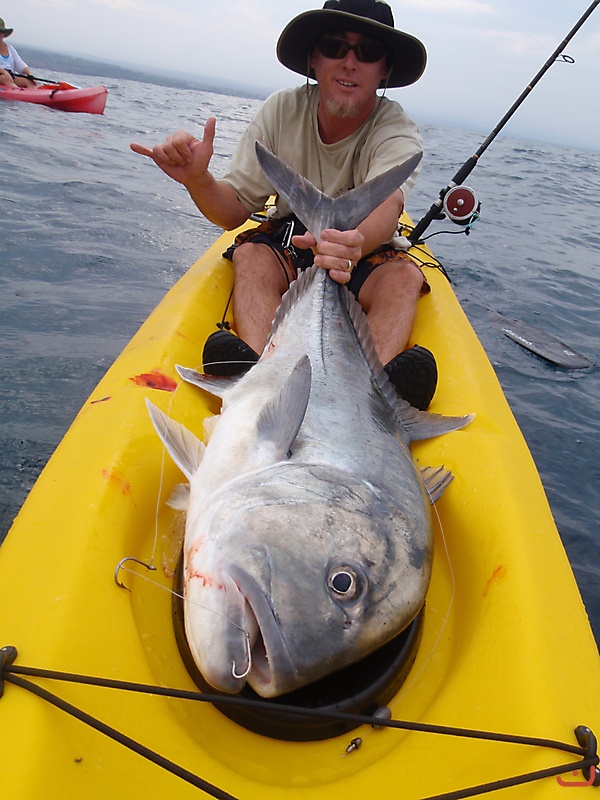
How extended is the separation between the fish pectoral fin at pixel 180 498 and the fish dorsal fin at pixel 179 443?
10 centimetres

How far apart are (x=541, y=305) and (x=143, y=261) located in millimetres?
4380

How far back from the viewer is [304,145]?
130 inches

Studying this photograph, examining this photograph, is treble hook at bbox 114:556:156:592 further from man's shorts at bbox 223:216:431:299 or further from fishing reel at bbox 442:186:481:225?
fishing reel at bbox 442:186:481:225

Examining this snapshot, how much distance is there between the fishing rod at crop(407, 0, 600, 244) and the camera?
4.33 m

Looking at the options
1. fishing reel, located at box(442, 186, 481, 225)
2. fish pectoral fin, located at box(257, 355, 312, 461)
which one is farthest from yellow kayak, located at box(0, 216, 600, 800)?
fishing reel, located at box(442, 186, 481, 225)

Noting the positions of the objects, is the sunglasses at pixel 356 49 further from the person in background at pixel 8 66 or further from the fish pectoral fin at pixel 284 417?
the person in background at pixel 8 66

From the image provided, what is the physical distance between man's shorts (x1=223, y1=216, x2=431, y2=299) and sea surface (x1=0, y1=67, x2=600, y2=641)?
1.31 metres

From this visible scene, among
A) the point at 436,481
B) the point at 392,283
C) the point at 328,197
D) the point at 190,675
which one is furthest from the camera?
the point at 392,283

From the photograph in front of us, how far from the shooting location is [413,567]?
1.44 m

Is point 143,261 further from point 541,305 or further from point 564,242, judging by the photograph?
point 564,242

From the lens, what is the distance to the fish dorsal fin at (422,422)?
88.1 inches

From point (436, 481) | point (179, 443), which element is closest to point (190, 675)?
point (179, 443)

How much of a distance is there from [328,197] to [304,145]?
0.85m

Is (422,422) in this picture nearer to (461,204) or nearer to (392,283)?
(392,283)
